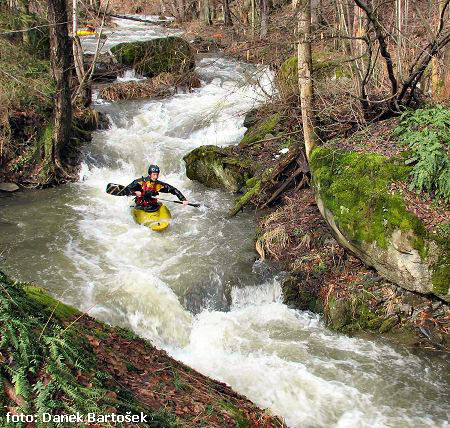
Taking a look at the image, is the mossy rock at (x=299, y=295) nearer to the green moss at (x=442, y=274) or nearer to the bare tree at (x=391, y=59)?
the green moss at (x=442, y=274)

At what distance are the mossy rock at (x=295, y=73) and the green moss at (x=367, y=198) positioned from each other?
10.6ft

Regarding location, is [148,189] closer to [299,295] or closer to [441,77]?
[299,295]

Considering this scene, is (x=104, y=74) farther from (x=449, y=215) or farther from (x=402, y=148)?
(x=449, y=215)

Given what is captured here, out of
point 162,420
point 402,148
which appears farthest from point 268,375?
point 402,148

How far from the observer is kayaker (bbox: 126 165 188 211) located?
9.30m

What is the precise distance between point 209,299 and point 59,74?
262 inches

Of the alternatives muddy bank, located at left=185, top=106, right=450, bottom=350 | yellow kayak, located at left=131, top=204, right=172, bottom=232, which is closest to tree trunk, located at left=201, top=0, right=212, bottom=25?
muddy bank, located at left=185, top=106, right=450, bottom=350

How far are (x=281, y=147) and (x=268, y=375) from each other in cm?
617

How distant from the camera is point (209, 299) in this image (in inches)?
282

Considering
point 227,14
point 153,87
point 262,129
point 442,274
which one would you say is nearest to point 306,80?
point 262,129

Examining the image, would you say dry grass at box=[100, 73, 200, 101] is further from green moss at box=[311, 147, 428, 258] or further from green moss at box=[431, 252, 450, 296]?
green moss at box=[431, 252, 450, 296]

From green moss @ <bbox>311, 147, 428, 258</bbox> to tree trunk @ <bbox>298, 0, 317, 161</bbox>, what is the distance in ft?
3.77

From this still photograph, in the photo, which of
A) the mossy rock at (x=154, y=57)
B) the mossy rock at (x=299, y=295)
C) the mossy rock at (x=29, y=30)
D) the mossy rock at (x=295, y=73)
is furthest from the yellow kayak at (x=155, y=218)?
the mossy rock at (x=154, y=57)

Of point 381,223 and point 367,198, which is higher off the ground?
point 367,198
